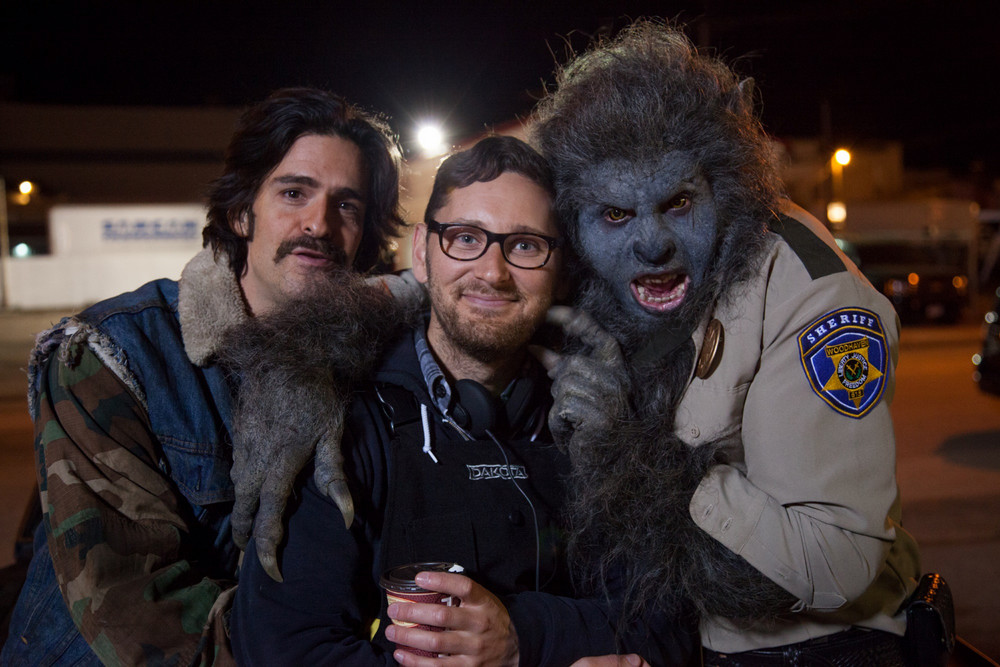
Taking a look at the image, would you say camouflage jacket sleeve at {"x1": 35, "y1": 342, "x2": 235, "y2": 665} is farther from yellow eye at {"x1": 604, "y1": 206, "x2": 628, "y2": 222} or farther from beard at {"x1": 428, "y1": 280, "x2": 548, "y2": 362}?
yellow eye at {"x1": 604, "y1": 206, "x2": 628, "y2": 222}

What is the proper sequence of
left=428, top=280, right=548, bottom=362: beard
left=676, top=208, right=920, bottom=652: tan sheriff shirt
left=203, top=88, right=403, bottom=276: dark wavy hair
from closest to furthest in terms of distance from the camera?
1. left=676, top=208, right=920, bottom=652: tan sheriff shirt
2. left=428, top=280, right=548, bottom=362: beard
3. left=203, top=88, right=403, bottom=276: dark wavy hair

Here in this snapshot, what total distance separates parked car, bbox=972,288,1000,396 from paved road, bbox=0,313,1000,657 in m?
0.26

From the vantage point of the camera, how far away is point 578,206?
2166 millimetres

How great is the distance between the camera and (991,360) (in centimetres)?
727

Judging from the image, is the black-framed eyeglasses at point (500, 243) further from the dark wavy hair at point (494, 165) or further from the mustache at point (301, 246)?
the mustache at point (301, 246)

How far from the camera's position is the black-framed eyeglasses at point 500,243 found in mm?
2152

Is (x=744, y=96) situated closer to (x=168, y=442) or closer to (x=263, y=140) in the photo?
(x=263, y=140)

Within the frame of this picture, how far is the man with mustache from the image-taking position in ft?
6.07

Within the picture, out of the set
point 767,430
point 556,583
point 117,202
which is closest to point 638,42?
point 767,430

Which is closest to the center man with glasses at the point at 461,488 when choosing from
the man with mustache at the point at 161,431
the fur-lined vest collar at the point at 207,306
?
the man with mustache at the point at 161,431

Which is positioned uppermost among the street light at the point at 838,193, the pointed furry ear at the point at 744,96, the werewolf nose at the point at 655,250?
the street light at the point at 838,193

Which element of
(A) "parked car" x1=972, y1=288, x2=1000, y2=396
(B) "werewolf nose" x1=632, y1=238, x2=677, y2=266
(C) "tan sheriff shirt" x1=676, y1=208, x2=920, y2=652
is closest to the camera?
(C) "tan sheriff shirt" x1=676, y1=208, x2=920, y2=652

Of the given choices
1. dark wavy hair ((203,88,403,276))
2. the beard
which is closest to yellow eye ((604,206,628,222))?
the beard

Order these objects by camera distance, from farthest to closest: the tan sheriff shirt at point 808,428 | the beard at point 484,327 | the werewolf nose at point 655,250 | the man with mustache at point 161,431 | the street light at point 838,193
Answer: the street light at point 838,193 → the beard at point 484,327 → the werewolf nose at point 655,250 → the man with mustache at point 161,431 → the tan sheriff shirt at point 808,428
